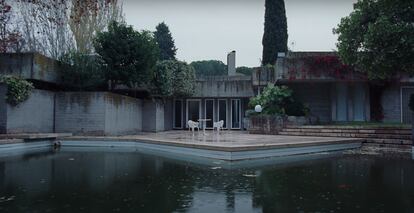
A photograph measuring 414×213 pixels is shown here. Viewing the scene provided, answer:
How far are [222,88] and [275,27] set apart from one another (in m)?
4.87

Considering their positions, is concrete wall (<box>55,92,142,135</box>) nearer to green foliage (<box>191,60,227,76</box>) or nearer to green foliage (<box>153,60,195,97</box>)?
green foliage (<box>153,60,195,97</box>)

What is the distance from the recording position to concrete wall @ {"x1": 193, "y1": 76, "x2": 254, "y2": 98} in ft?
62.3

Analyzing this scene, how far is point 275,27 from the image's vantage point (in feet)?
66.2

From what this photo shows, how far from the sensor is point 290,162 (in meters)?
7.83

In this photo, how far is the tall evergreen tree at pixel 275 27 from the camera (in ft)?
66.1

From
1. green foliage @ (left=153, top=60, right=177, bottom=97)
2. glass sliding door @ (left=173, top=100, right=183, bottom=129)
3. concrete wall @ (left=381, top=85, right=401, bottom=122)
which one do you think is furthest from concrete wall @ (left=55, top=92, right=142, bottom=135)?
concrete wall @ (left=381, top=85, right=401, bottom=122)

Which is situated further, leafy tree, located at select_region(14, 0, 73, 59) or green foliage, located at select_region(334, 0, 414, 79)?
leafy tree, located at select_region(14, 0, 73, 59)

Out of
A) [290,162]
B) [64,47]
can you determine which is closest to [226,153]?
[290,162]

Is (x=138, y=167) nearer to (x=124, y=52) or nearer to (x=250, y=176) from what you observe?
(x=250, y=176)

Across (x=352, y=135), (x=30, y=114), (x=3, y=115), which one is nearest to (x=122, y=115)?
(x=30, y=114)

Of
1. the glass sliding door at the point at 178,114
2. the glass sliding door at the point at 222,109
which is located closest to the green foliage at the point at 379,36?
the glass sliding door at the point at 222,109

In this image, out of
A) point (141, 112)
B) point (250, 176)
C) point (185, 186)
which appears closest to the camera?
point (185, 186)

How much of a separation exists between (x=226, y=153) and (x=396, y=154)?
4.44m

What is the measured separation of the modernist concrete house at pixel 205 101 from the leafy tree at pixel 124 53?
103 centimetres
